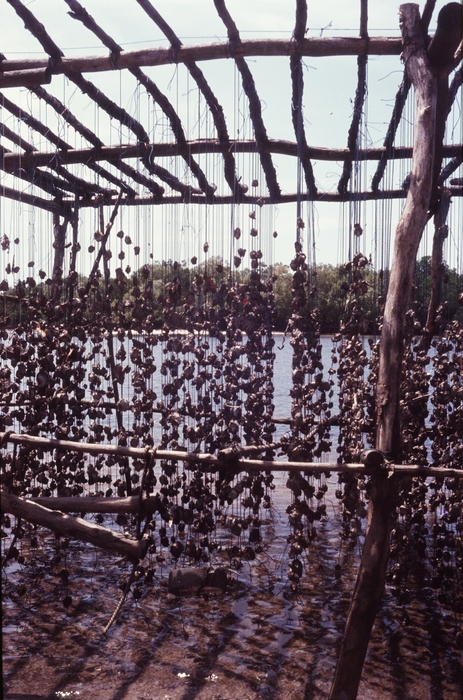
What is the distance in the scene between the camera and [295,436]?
4238 millimetres

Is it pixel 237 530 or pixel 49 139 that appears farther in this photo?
pixel 49 139

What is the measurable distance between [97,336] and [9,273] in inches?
33.8

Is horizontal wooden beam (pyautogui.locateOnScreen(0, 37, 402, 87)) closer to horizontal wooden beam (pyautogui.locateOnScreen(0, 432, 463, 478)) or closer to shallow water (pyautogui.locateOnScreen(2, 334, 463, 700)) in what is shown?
horizontal wooden beam (pyautogui.locateOnScreen(0, 432, 463, 478))

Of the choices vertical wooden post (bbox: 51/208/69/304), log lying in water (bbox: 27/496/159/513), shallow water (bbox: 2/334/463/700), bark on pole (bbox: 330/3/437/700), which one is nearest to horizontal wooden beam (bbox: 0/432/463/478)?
bark on pole (bbox: 330/3/437/700)

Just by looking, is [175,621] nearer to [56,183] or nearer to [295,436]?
[295,436]

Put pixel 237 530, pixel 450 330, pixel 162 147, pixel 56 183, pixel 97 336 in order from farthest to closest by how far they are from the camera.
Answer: pixel 56 183 < pixel 162 147 < pixel 97 336 < pixel 450 330 < pixel 237 530

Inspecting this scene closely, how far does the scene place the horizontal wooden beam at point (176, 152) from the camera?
5.55 metres

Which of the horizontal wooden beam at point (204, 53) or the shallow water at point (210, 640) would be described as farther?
the horizontal wooden beam at point (204, 53)

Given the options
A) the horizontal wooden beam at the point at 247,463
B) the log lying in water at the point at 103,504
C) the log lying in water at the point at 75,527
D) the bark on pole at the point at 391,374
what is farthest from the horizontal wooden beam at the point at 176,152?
the log lying in water at the point at 75,527

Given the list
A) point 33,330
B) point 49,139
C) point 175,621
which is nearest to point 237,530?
point 175,621

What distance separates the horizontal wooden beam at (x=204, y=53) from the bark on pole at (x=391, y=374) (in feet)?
1.62

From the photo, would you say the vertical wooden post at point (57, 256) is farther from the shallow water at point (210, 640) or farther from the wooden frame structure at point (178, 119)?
the shallow water at point (210, 640)

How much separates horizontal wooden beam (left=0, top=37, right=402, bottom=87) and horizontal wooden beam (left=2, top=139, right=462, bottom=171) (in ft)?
2.42

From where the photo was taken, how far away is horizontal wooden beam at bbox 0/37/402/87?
4277mm
